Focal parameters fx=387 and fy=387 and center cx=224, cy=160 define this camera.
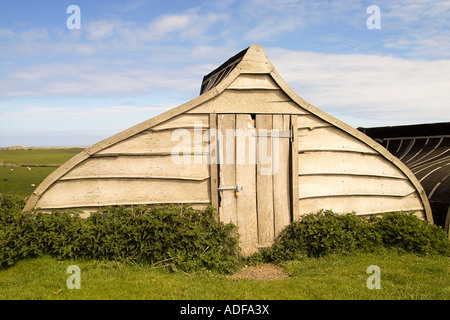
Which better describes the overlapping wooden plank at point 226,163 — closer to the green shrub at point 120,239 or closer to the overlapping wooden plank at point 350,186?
the green shrub at point 120,239

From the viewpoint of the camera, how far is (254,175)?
8.38 meters

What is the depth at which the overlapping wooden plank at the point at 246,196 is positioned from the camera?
828 cm

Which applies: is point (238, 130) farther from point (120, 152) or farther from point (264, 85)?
point (120, 152)

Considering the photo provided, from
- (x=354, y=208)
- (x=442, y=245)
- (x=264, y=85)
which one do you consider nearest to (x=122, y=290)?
(x=264, y=85)

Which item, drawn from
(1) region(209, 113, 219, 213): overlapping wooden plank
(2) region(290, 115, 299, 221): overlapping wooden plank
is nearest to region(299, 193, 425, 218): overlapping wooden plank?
(2) region(290, 115, 299, 221): overlapping wooden plank

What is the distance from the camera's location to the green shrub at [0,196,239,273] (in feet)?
23.2

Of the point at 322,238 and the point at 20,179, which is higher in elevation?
the point at 20,179

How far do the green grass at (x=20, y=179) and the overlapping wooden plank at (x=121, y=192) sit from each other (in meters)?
6.72

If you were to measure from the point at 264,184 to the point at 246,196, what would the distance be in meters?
0.49

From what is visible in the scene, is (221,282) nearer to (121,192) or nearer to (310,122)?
(121,192)

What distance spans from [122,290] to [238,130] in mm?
3989

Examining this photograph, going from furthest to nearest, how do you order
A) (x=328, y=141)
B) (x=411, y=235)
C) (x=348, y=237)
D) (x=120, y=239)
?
(x=328, y=141), (x=411, y=235), (x=348, y=237), (x=120, y=239)

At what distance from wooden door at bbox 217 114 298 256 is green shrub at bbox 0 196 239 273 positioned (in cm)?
94

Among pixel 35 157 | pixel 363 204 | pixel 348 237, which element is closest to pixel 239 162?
pixel 348 237
